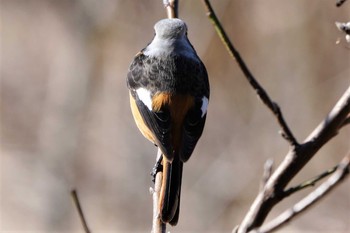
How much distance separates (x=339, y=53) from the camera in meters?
7.59

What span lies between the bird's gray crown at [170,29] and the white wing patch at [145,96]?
10.9 inches

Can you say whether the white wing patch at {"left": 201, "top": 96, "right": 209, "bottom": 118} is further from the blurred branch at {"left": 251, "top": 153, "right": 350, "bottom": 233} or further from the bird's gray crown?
the blurred branch at {"left": 251, "top": 153, "right": 350, "bottom": 233}

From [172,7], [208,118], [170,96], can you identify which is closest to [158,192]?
[170,96]

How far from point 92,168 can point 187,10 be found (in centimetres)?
245

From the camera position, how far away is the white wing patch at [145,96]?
315 cm

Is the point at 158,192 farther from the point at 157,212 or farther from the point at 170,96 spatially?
the point at 170,96

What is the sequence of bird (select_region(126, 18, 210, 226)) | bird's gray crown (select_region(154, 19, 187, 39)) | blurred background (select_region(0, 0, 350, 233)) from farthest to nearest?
blurred background (select_region(0, 0, 350, 233))
bird's gray crown (select_region(154, 19, 187, 39))
bird (select_region(126, 18, 210, 226))

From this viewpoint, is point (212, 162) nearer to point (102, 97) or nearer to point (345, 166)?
point (102, 97)

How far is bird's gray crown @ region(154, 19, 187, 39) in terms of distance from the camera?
3215 millimetres

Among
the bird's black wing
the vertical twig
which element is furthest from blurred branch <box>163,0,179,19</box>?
the bird's black wing

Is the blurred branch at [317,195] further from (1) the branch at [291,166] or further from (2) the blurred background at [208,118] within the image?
(2) the blurred background at [208,118]

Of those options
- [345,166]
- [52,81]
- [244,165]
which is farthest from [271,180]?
[52,81]

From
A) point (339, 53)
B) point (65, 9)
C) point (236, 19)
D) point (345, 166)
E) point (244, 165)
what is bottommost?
point (345, 166)

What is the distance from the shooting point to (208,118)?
769 cm
